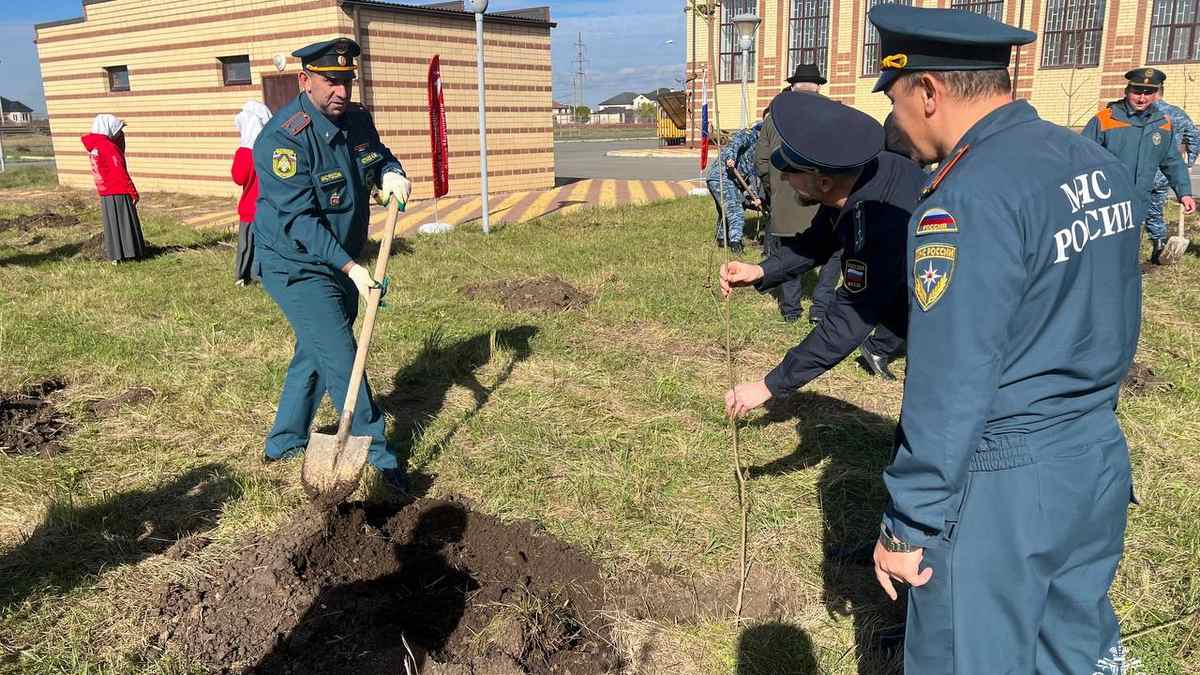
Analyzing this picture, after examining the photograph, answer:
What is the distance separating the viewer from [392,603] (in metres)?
2.83

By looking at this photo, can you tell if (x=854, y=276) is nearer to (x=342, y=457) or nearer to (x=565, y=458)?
(x=565, y=458)

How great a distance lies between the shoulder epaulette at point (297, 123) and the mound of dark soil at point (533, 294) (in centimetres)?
337

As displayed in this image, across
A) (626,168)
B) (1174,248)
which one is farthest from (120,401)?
(626,168)

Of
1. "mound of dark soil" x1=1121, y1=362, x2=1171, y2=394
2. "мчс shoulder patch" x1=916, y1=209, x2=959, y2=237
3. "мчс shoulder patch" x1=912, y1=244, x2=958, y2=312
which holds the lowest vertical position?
"mound of dark soil" x1=1121, y1=362, x2=1171, y2=394

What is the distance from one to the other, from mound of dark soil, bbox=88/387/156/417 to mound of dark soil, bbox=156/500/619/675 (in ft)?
7.13

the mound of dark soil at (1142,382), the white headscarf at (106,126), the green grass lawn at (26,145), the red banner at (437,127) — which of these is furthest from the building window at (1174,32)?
the green grass lawn at (26,145)

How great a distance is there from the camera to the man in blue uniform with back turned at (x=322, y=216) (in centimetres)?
331

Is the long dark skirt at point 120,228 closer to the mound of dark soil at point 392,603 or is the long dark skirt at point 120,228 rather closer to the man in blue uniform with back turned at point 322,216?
the man in blue uniform with back turned at point 322,216

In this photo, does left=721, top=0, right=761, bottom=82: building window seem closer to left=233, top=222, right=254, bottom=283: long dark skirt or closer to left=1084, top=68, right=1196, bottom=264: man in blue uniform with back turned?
left=1084, top=68, right=1196, bottom=264: man in blue uniform with back turned

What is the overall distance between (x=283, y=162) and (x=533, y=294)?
12.1ft

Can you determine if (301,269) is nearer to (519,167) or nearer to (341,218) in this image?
(341,218)

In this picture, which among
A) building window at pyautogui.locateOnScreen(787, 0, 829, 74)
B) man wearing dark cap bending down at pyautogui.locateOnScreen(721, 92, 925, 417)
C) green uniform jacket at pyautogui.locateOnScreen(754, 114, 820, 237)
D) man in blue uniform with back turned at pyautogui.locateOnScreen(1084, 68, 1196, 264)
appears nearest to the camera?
man wearing dark cap bending down at pyautogui.locateOnScreen(721, 92, 925, 417)

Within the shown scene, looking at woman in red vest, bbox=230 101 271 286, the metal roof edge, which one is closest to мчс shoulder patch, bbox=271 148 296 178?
woman in red vest, bbox=230 101 271 286

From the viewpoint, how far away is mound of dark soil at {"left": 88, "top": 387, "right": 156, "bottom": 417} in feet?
15.3
